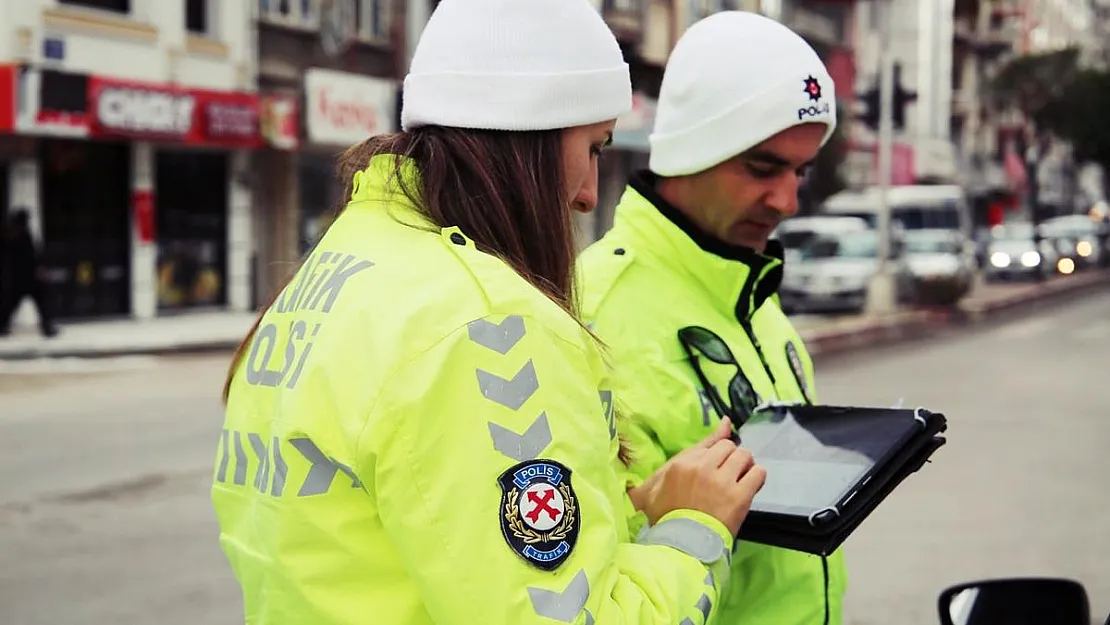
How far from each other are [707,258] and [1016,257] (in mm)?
36128

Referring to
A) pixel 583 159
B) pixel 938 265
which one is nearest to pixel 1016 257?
pixel 938 265

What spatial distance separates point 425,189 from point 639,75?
32.5 m

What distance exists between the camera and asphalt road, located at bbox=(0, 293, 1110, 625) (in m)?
5.90

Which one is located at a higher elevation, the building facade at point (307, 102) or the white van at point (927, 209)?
the building facade at point (307, 102)

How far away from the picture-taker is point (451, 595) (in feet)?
4.47

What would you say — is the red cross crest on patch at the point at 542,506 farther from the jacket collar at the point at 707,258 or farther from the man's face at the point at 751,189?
the man's face at the point at 751,189

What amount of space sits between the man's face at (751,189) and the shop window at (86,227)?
59.9 feet

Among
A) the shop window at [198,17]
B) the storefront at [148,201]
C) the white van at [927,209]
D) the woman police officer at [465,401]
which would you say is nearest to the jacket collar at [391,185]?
the woman police officer at [465,401]

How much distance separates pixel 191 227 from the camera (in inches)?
870

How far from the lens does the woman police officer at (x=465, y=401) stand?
1363mm

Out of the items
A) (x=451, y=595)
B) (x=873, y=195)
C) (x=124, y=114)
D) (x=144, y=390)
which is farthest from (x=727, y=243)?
(x=873, y=195)

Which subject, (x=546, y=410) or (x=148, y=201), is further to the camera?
(x=148, y=201)

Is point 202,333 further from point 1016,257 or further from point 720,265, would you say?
point 1016,257

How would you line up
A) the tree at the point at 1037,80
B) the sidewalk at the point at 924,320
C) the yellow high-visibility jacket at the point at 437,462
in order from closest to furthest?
the yellow high-visibility jacket at the point at 437,462 → the sidewalk at the point at 924,320 → the tree at the point at 1037,80
